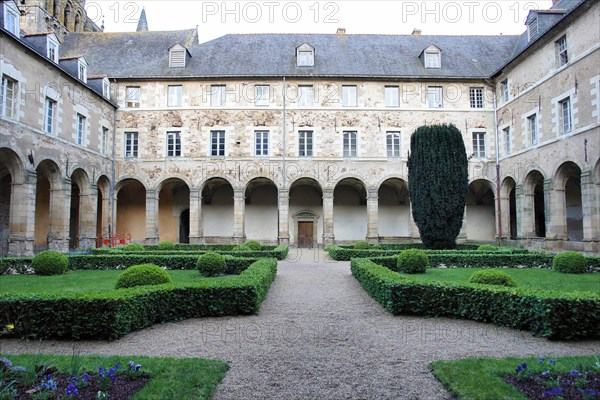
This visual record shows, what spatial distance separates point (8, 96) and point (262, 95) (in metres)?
11.4

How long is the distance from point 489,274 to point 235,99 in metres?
17.4

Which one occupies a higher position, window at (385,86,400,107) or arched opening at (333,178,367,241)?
window at (385,86,400,107)

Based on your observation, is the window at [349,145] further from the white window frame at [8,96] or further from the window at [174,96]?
the white window frame at [8,96]

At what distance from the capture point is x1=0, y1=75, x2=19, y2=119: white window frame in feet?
46.1

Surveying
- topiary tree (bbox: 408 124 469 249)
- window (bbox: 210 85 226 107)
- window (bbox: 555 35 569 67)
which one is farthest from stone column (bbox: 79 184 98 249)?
window (bbox: 555 35 569 67)

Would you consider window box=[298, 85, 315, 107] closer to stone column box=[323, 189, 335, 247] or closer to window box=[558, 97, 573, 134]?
stone column box=[323, 189, 335, 247]

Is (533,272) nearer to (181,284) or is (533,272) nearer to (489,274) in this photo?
(489,274)

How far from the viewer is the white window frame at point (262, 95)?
22016 mm

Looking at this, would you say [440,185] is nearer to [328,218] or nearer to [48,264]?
[328,218]

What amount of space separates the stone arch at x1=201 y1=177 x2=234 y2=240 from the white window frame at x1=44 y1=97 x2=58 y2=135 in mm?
9091

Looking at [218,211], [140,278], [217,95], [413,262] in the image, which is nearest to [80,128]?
[217,95]

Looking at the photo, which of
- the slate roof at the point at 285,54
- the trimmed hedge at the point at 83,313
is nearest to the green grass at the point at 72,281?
the trimmed hedge at the point at 83,313

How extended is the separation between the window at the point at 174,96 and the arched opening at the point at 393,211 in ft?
41.2

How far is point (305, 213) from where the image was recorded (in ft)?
79.9
